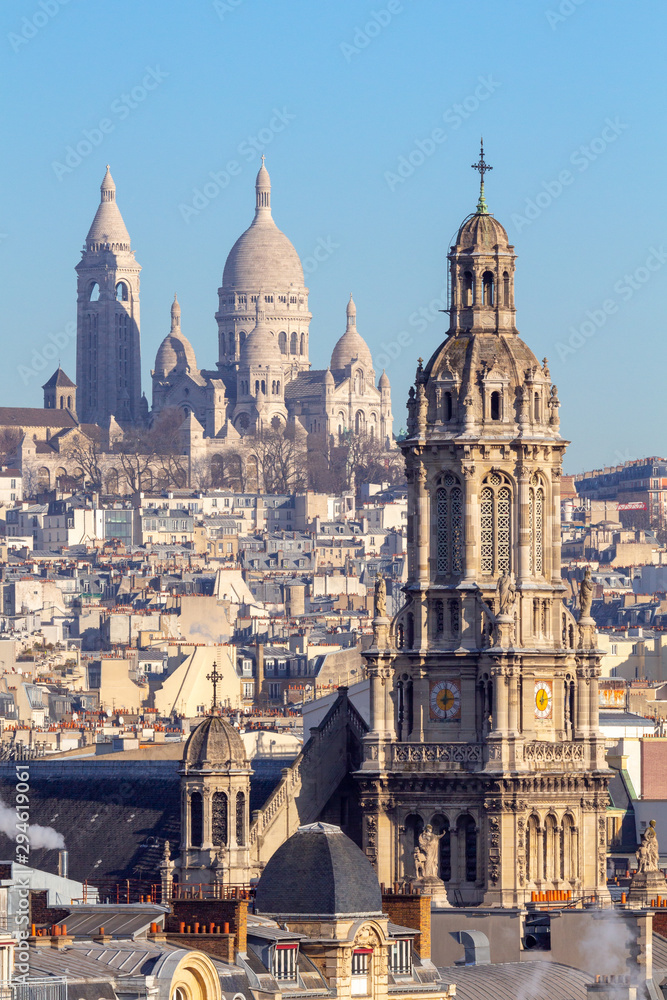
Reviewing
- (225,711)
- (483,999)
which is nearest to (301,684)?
(225,711)

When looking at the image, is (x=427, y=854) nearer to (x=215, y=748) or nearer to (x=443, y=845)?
(x=443, y=845)

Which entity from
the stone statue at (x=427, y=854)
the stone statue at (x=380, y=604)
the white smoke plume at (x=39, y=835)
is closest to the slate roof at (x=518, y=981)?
the stone statue at (x=427, y=854)

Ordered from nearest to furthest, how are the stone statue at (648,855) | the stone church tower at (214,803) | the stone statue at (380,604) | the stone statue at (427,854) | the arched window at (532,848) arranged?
the stone statue at (648,855) < the stone statue at (427,854) < the arched window at (532,848) < the stone church tower at (214,803) < the stone statue at (380,604)

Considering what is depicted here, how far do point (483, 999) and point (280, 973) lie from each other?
355 cm

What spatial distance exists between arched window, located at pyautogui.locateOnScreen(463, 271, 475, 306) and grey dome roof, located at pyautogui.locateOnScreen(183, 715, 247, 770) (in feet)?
23.0

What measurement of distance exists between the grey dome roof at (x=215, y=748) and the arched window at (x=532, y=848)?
3999mm

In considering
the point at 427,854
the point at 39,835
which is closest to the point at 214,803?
the point at 427,854

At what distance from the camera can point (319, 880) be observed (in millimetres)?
40062

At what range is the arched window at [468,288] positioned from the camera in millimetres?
59438

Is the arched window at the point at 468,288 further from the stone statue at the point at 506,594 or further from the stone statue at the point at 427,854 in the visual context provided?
the stone statue at the point at 427,854

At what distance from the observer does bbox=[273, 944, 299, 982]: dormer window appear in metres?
38.6

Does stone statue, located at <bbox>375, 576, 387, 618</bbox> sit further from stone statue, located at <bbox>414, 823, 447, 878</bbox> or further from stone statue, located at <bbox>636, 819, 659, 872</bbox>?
stone statue, located at <bbox>636, 819, 659, 872</bbox>

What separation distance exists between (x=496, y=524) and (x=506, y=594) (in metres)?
1.20

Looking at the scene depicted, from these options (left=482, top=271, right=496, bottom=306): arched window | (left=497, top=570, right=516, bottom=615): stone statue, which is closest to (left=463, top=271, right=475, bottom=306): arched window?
(left=482, top=271, right=496, bottom=306): arched window
